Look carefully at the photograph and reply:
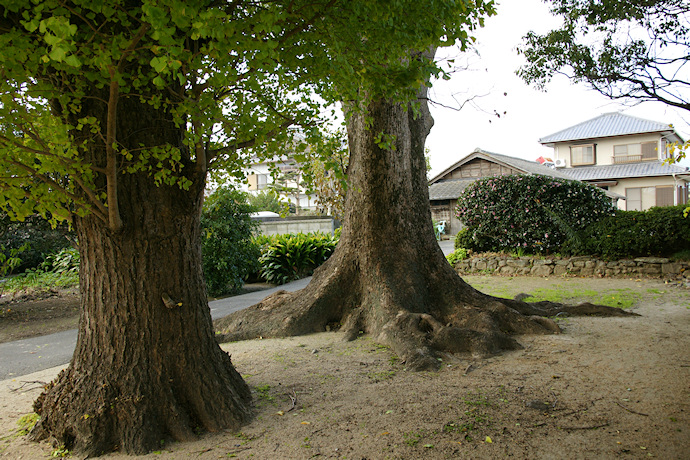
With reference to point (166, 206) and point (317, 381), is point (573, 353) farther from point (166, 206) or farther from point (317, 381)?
point (166, 206)

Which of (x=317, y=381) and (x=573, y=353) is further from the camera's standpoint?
(x=573, y=353)

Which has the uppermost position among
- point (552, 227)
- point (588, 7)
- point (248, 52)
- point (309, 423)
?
point (588, 7)

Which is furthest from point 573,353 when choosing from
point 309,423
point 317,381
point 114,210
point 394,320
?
point 114,210

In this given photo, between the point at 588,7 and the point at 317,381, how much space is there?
336 inches

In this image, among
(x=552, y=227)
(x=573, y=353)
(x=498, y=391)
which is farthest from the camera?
(x=552, y=227)

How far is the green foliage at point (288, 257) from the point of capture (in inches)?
513

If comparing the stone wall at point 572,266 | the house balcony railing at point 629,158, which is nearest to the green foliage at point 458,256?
the stone wall at point 572,266

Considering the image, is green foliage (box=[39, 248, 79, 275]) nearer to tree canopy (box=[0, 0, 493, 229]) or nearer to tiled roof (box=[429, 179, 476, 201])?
tree canopy (box=[0, 0, 493, 229])

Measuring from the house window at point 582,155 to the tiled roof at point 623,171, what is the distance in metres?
0.47

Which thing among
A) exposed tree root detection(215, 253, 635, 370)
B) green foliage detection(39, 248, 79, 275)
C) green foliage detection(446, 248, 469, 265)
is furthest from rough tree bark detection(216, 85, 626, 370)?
green foliage detection(39, 248, 79, 275)

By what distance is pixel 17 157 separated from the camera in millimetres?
3199

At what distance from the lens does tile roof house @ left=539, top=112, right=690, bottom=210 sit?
30.8 meters

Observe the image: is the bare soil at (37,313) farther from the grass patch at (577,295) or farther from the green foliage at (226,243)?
the grass patch at (577,295)

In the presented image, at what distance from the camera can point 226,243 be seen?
11094 millimetres
